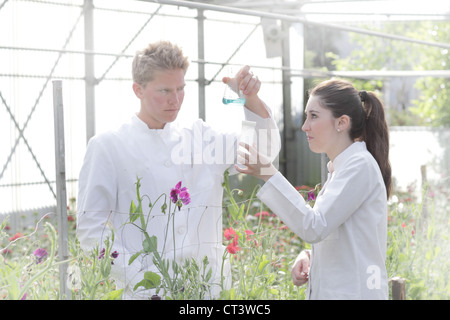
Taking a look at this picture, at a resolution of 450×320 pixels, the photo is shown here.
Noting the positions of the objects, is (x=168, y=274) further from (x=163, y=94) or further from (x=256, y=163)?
(x=163, y=94)

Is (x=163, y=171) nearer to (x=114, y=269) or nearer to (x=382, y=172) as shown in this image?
(x=114, y=269)

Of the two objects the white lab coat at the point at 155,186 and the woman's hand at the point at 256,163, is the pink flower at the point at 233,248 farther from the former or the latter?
the woman's hand at the point at 256,163

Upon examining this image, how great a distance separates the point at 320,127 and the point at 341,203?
0.27 m

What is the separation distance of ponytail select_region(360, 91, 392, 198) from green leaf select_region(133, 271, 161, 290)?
0.71 m

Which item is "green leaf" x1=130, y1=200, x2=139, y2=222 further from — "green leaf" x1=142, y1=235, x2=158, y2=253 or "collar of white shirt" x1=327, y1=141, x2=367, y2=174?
"collar of white shirt" x1=327, y1=141, x2=367, y2=174

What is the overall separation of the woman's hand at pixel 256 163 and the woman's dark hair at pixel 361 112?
11.0 inches

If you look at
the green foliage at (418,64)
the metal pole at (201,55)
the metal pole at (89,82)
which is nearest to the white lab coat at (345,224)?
the metal pole at (89,82)

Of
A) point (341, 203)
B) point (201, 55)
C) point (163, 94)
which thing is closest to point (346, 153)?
point (341, 203)

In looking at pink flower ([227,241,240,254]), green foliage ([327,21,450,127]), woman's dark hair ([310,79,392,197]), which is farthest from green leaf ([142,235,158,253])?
green foliage ([327,21,450,127])

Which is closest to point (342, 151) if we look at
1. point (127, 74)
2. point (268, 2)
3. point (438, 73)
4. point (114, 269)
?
point (114, 269)

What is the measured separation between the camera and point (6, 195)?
6.44 meters

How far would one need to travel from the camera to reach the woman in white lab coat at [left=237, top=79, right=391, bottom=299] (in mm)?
1858
